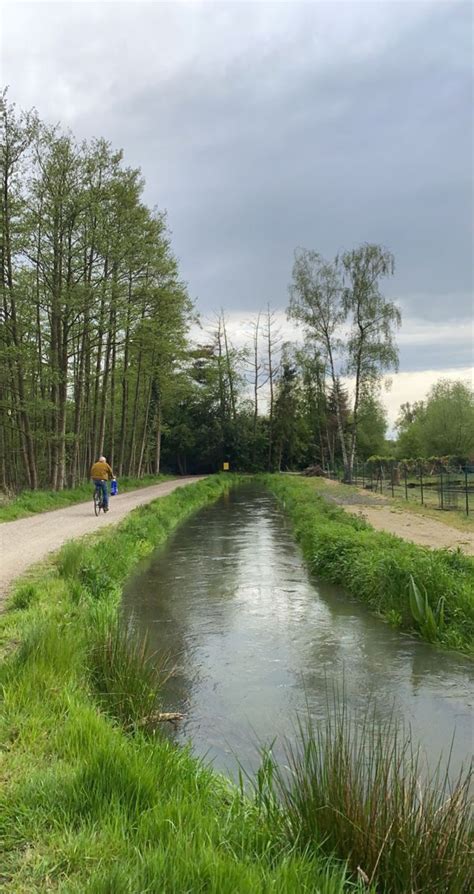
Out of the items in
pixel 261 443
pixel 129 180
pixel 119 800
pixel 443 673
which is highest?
pixel 129 180

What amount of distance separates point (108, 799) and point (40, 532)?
39.8 feet

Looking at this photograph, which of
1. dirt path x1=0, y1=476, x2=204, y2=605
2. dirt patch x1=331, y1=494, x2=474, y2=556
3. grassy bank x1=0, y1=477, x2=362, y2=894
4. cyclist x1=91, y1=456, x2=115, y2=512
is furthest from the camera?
cyclist x1=91, y1=456, x2=115, y2=512

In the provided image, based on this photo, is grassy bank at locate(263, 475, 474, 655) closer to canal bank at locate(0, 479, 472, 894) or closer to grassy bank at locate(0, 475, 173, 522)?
canal bank at locate(0, 479, 472, 894)

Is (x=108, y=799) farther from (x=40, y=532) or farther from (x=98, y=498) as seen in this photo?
(x=98, y=498)

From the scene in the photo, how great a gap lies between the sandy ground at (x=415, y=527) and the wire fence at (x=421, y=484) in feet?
9.24

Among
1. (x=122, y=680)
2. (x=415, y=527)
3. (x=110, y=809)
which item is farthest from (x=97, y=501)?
(x=110, y=809)

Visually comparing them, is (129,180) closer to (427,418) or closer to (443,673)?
(443,673)

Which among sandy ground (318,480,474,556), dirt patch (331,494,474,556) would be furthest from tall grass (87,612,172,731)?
sandy ground (318,480,474,556)

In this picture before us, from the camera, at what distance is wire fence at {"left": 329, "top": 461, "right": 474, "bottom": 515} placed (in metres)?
27.9

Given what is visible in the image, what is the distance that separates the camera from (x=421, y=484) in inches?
1120

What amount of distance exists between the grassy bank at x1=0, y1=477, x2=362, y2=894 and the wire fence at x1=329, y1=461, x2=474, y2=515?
21.5 metres

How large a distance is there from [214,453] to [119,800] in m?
61.5

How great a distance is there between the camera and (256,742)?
5.20 m

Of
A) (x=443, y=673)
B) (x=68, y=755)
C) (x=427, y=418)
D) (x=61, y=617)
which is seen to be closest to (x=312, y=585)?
(x=443, y=673)
